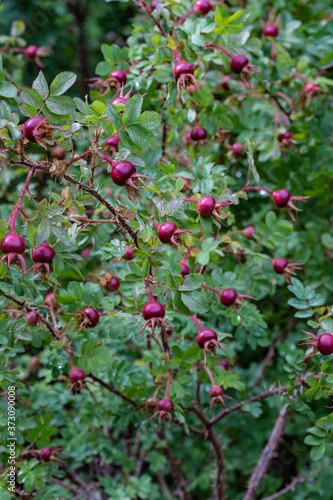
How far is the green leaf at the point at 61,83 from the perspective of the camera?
96 centimetres

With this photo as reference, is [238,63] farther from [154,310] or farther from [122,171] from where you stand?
[154,310]

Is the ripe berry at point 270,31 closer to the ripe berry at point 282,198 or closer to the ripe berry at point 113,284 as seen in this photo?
the ripe berry at point 282,198

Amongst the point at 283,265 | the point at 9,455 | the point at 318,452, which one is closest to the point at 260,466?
the point at 318,452

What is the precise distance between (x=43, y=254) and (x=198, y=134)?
74 centimetres

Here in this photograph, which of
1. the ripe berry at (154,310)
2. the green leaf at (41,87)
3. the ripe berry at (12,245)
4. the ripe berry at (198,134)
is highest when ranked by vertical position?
the green leaf at (41,87)

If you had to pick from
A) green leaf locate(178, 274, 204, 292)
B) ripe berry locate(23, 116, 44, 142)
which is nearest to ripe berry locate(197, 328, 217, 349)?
green leaf locate(178, 274, 204, 292)

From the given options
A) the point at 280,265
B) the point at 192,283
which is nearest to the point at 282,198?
the point at 280,265

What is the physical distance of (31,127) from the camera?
0.90 metres

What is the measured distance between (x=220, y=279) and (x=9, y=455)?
2.61 ft

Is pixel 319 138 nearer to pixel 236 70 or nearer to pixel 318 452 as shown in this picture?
pixel 236 70

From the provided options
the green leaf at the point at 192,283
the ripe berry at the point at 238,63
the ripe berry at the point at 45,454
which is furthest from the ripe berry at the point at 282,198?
the ripe berry at the point at 45,454

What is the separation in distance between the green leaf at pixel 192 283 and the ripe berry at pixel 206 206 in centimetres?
16

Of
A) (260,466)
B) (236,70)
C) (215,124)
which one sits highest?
(236,70)

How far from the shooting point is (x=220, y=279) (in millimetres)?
1374
